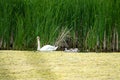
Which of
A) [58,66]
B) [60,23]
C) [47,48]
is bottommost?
[58,66]

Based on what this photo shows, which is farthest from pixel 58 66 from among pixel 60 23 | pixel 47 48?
pixel 60 23

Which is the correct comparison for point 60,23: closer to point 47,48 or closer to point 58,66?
point 47,48

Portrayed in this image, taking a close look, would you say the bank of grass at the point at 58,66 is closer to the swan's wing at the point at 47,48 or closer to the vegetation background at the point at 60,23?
the swan's wing at the point at 47,48

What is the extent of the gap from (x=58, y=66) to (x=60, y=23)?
51 centimetres

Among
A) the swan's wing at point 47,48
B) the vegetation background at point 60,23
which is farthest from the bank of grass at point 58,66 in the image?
the vegetation background at point 60,23

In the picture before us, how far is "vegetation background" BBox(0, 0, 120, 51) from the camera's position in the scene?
13.1ft

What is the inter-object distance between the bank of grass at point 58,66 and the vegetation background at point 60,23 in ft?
0.94

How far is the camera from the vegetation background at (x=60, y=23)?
157 inches

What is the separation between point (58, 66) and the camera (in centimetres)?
370

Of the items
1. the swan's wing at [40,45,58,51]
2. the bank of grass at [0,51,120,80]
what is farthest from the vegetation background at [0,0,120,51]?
the bank of grass at [0,51,120,80]

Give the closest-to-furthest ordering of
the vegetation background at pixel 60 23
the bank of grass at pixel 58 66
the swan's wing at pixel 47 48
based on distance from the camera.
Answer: the bank of grass at pixel 58 66 → the swan's wing at pixel 47 48 → the vegetation background at pixel 60 23

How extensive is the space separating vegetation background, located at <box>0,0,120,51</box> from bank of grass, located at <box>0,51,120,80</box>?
0.94 ft

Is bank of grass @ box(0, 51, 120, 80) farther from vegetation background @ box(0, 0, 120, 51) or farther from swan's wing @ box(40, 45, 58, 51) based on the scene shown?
vegetation background @ box(0, 0, 120, 51)

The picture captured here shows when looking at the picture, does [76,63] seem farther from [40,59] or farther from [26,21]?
[26,21]
